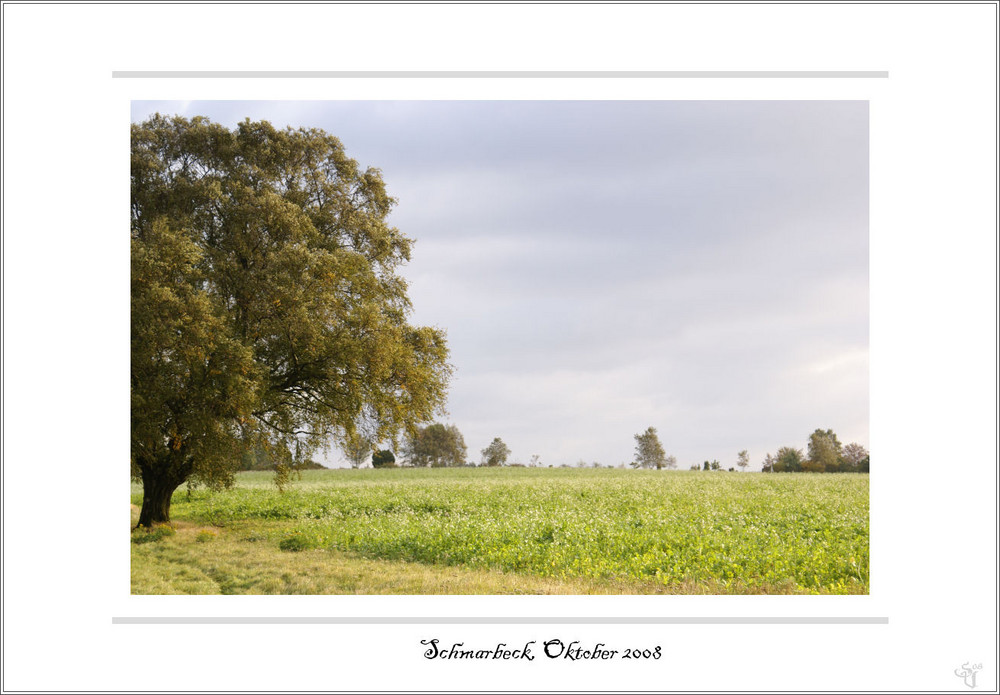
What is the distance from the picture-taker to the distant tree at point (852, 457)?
85.4 ft

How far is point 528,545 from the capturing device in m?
11.8

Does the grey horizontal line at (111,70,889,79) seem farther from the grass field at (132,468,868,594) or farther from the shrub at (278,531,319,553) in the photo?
the shrub at (278,531,319,553)

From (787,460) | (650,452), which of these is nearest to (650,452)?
Answer: (650,452)

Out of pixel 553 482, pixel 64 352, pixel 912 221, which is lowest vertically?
→ pixel 553 482

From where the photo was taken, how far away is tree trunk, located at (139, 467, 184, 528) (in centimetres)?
1569

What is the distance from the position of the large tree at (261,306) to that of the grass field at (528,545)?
91.2 inches

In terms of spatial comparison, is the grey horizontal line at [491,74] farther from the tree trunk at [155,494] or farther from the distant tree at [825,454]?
the distant tree at [825,454]

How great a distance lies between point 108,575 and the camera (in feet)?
28.1

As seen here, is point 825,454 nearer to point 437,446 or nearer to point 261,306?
point 437,446

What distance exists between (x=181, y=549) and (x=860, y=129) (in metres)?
15.9

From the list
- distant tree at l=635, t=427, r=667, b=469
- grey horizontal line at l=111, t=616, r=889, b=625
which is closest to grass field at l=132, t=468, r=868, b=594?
grey horizontal line at l=111, t=616, r=889, b=625

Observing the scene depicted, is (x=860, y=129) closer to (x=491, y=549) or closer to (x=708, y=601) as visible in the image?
(x=708, y=601)

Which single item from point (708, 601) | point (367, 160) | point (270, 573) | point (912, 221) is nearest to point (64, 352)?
point (270, 573)

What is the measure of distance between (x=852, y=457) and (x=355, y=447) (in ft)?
75.9
